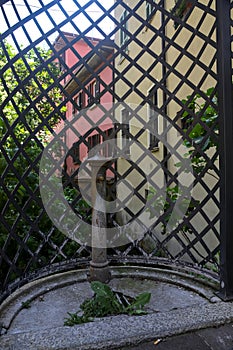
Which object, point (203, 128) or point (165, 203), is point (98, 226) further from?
point (203, 128)

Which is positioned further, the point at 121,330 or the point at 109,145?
the point at 109,145

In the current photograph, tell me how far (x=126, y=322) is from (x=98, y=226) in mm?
739

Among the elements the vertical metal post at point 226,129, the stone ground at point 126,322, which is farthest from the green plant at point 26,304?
the vertical metal post at point 226,129

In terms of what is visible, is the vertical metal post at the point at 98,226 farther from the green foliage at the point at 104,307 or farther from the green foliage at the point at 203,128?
the green foliage at the point at 203,128

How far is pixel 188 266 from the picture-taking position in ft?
7.32

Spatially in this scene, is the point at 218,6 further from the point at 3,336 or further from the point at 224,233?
the point at 3,336

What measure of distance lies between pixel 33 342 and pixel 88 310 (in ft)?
1.31

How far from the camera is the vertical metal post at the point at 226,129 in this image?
165 centimetres

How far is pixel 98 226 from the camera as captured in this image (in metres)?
2.04

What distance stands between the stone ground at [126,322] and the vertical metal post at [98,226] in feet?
0.37

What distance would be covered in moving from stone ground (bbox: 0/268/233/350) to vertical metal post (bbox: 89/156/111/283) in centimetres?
11

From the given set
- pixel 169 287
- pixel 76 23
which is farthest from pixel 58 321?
pixel 76 23

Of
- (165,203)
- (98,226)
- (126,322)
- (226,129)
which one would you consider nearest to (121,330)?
(126,322)

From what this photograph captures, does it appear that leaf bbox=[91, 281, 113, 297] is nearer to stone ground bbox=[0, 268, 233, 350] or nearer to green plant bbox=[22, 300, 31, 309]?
stone ground bbox=[0, 268, 233, 350]
